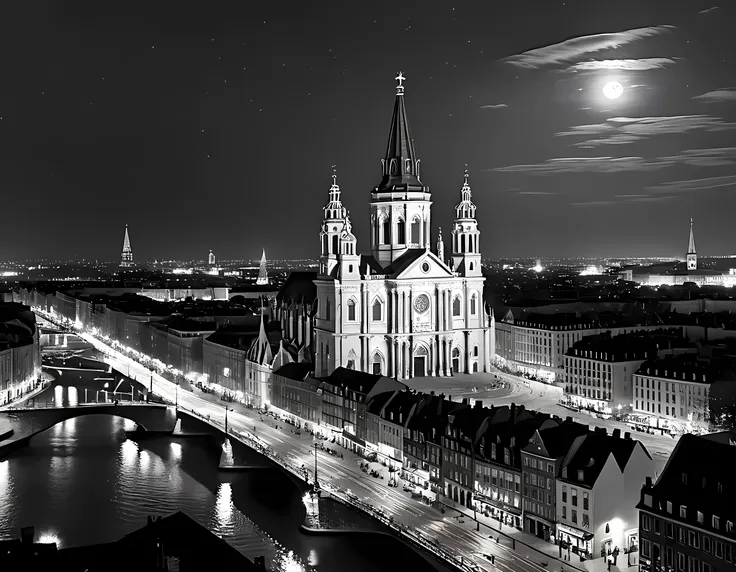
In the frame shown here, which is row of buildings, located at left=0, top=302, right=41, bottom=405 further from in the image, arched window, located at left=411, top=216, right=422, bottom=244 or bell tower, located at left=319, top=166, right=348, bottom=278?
arched window, located at left=411, top=216, right=422, bottom=244

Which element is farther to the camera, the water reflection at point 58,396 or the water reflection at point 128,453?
the water reflection at point 58,396

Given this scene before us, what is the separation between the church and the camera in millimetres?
62219

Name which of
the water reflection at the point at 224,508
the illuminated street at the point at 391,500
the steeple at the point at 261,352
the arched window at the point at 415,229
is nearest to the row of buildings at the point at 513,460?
the illuminated street at the point at 391,500

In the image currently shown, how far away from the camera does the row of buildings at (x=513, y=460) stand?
107 feet

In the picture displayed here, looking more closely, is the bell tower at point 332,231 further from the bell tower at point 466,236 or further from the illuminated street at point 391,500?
the illuminated street at point 391,500

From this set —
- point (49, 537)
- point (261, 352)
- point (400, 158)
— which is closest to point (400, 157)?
point (400, 158)

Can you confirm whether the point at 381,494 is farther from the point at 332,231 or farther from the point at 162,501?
the point at 332,231

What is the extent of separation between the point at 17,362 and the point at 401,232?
960 inches

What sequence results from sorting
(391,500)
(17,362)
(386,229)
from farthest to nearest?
(17,362)
(386,229)
(391,500)

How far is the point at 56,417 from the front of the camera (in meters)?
52.8

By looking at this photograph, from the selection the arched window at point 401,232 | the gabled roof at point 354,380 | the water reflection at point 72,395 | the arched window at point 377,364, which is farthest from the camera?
the arched window at point 401,232

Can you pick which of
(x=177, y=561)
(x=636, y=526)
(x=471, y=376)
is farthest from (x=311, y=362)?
(x=177, y=561)

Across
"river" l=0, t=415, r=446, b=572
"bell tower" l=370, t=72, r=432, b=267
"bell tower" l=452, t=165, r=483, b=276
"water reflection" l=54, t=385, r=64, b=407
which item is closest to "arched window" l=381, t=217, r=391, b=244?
"bell tower" l=370, t=72, r=432, b=267

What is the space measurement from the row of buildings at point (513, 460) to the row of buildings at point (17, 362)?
78.9 ft
